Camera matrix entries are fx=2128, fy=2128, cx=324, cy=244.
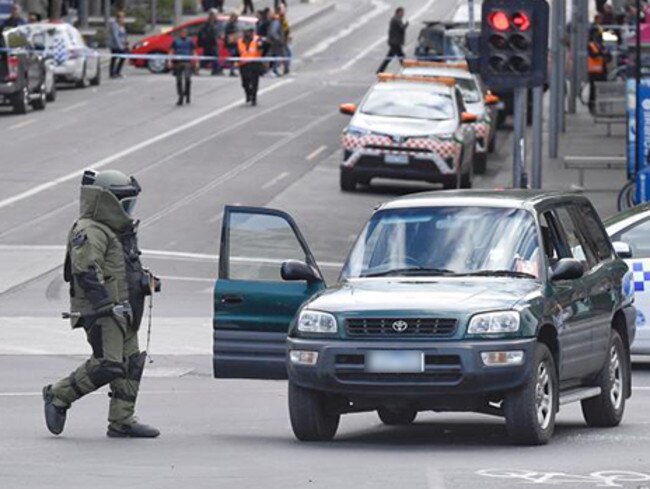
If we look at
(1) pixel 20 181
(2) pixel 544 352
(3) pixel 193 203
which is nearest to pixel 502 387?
(2) pixel 544 352

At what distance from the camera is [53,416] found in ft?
44.1

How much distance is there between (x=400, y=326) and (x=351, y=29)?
6061cm

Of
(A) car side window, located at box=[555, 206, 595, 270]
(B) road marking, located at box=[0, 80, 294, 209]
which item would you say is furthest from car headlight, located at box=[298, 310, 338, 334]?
(B) road marking, located at box=[0, 80, 294, 209]

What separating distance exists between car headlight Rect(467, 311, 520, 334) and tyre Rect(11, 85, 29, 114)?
111 ft

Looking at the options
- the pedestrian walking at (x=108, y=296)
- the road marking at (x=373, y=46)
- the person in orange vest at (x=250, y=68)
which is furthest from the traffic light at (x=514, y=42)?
the road marking at (x=373, y=46)

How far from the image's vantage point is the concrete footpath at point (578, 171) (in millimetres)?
36000

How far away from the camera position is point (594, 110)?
46.6 metres

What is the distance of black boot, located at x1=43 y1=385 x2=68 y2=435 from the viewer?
44.1 ft

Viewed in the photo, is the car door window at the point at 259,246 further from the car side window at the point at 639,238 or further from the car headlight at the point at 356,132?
the car headlight at the point at 356,132

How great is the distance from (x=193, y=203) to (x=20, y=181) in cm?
350

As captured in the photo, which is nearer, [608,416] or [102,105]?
[608,416]

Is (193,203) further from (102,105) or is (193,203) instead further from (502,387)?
(502,387)

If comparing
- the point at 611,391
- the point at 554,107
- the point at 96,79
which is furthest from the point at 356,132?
the point at 611,391

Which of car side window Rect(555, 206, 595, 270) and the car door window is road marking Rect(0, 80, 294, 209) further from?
car side window Rect(555, 206, 595, 270)
